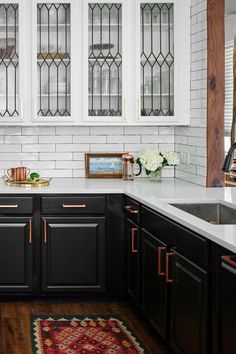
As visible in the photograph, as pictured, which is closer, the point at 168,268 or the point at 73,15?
the point at 168,268

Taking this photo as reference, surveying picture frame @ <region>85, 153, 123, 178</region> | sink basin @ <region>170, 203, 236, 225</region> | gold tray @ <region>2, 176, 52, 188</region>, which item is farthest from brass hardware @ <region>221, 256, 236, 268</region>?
picture frame @ <region>85, 153, 123, 178</region>

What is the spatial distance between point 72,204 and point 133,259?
0.61 m

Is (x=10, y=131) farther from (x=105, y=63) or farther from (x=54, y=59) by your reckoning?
(x=105, y=63)

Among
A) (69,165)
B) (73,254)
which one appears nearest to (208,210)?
(73,254)

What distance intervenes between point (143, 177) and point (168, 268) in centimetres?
230

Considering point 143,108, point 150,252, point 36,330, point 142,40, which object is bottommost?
point 36,330

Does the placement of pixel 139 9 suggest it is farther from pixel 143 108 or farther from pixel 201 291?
pixel 201 291

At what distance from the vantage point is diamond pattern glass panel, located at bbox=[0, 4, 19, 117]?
575cm

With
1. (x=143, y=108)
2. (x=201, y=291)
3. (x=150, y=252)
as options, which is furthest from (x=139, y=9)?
(x=201, y=291)

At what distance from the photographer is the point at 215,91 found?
530 centimetres

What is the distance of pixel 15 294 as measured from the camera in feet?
17.9

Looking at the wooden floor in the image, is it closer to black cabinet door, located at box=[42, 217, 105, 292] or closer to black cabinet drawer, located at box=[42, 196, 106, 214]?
black cabinet door, located at box=[42, 217, 105, 292]

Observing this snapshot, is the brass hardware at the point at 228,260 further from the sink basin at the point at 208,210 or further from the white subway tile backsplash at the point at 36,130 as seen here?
the white subway tile backsplash at the point at 36,130

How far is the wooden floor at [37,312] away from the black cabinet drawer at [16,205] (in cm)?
69
